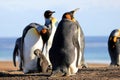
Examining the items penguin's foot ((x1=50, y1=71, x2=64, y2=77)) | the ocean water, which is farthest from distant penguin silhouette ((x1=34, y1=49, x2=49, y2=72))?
the ocean water

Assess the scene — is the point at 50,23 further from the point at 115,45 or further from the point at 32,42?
the point at 115,45

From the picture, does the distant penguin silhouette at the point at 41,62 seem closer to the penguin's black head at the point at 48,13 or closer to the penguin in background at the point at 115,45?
the penguin's black head at the point at 48,13

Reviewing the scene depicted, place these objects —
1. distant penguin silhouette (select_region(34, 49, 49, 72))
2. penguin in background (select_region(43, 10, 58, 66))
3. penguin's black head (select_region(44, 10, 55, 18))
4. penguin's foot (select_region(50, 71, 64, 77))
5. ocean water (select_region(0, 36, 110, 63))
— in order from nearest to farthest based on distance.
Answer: penguin's foot (select_region(50, 71, 64, 77))
distant penguin silhouette (select_region(34, 49, 49, 72))
penguin in background (select_region(43, 10, 58, 66))
penguin's black head (select_region(44, 10, 55, 18))
ocean water (select_region(0, 36, 110, 63))

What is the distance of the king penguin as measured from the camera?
48.0ft

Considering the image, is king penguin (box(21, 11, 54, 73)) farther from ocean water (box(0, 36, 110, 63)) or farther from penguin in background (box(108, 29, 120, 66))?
ocean water (box(0, 36, 110, 63))

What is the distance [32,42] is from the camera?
14.7 meters

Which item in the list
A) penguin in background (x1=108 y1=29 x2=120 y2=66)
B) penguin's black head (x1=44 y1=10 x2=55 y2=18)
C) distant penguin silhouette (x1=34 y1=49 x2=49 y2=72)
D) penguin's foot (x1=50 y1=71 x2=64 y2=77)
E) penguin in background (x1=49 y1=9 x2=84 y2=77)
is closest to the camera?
penguin's foot (x1=50 y1=71 x2=64 y2=77)

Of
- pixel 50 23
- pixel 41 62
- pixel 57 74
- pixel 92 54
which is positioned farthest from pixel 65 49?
pixel 92 54

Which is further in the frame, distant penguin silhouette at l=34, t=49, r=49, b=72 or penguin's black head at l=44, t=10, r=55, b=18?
penguin's black head at l=44, t=10, r=55, b=18

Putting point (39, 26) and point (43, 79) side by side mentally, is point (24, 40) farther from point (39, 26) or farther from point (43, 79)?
point (43, 79)

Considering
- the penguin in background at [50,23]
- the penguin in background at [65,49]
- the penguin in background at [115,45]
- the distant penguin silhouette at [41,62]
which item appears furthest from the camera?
the penguin in background at [115,45]

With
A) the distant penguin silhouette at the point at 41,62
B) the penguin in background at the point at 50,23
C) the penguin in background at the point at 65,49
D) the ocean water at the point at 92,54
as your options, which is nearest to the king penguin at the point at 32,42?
the distant penguin silhouette at the point at 41,62

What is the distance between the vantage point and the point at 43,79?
487 inches

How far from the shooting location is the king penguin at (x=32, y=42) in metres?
14.6
